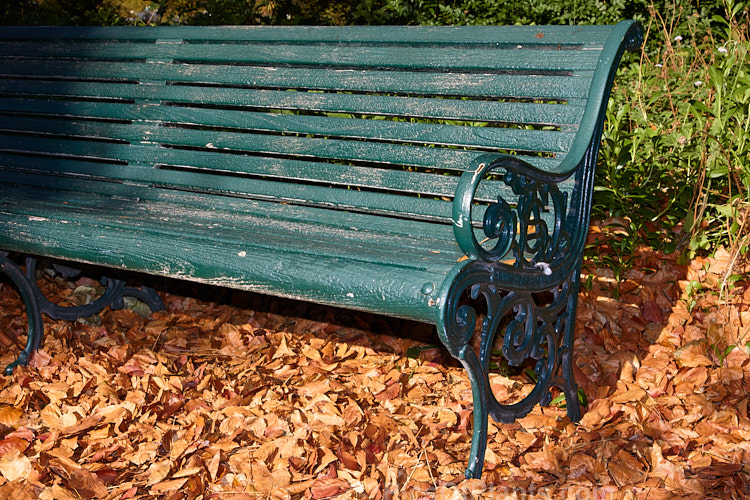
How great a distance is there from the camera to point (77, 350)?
309 centimetres

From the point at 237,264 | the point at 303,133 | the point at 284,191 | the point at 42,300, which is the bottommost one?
the point at 42,300

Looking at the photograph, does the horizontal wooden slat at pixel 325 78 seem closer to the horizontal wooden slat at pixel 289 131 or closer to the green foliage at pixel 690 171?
the horizontal wooden slat at pixel 289 131

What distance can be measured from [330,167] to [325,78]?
33cm

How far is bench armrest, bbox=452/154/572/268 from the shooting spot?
1904 mm

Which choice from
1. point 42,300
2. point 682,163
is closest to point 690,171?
point 682,163

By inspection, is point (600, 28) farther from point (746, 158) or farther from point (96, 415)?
point (96, 415)

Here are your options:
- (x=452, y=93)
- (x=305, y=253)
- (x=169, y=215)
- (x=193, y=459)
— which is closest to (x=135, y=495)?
(x=193, y=459)

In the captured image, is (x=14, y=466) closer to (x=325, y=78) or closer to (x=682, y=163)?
(x=325, y=78)

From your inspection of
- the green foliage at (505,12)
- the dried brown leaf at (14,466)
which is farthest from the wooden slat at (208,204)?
the green foliage at (505,12)

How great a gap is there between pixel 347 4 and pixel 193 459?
14.5 feet

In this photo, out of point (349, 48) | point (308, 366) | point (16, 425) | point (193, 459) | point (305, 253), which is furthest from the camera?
point (308, 366)

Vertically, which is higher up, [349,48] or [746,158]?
[349,48]

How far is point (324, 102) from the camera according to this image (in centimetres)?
282

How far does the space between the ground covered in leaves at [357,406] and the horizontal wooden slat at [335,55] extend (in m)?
1.03
